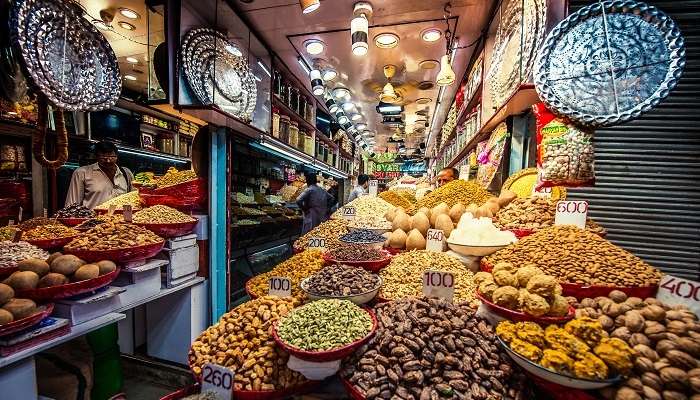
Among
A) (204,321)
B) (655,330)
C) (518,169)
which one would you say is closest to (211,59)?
(204,321)

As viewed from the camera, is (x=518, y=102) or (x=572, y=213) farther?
(x=518, y=102)

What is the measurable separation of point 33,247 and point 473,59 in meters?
4.70

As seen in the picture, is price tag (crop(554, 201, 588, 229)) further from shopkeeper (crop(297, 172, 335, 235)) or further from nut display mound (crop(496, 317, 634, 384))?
shopkeeper (crop(297, 172, 335, 235))

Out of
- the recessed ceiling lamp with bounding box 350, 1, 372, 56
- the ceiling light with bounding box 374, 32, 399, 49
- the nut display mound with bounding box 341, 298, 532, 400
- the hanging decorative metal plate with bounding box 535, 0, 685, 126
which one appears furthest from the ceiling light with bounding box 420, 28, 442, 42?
the nut display mound with bounding box 341, 298, 532, 400

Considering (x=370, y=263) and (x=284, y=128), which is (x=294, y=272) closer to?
(x=370, y=263)

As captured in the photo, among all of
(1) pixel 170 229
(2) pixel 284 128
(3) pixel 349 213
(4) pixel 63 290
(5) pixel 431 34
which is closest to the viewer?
(4) pixel 63 290

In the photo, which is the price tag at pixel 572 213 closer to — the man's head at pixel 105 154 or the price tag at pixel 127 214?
the price tag at pixel 127 214

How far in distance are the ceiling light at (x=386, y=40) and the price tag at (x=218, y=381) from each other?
3.42 m

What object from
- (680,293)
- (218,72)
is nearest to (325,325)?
(680,293)

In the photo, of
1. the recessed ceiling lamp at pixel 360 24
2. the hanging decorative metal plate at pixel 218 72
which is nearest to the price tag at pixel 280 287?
the hanging decorative metal plate at pixel 218 72

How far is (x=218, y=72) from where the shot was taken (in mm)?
3059

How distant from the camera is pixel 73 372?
5.90 ft

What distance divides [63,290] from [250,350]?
115 cm

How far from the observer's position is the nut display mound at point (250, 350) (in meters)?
1.11
